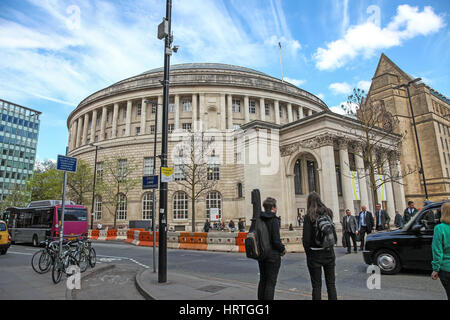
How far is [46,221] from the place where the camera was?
726 inches

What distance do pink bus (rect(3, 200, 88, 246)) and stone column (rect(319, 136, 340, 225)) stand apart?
2099cm

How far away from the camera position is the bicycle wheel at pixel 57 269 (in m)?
7.10

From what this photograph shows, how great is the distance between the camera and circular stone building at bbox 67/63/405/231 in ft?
95.9

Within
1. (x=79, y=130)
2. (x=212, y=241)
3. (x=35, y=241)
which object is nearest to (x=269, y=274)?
(x=212, y=241)

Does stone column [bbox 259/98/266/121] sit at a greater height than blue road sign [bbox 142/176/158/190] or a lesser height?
greater

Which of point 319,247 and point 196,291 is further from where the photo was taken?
point 196,291

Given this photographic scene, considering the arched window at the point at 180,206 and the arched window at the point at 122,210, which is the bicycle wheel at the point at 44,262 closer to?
the arched window at the point at 180,206

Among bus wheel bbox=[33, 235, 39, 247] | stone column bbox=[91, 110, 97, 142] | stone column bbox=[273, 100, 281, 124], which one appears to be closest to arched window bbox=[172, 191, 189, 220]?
bus wheel bbox=[33, 235, 39, 247]

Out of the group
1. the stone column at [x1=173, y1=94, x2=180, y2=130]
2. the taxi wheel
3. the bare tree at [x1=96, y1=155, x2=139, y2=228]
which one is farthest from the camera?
the stone column at [x1=173, y1=94, x2=180, y2=130]

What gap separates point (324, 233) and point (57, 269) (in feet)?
22.8

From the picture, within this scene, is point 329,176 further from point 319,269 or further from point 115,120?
point 115,120

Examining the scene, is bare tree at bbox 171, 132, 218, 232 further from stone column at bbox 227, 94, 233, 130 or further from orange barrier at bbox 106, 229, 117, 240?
orange barrier at bbox 106, 229, 117, 240
